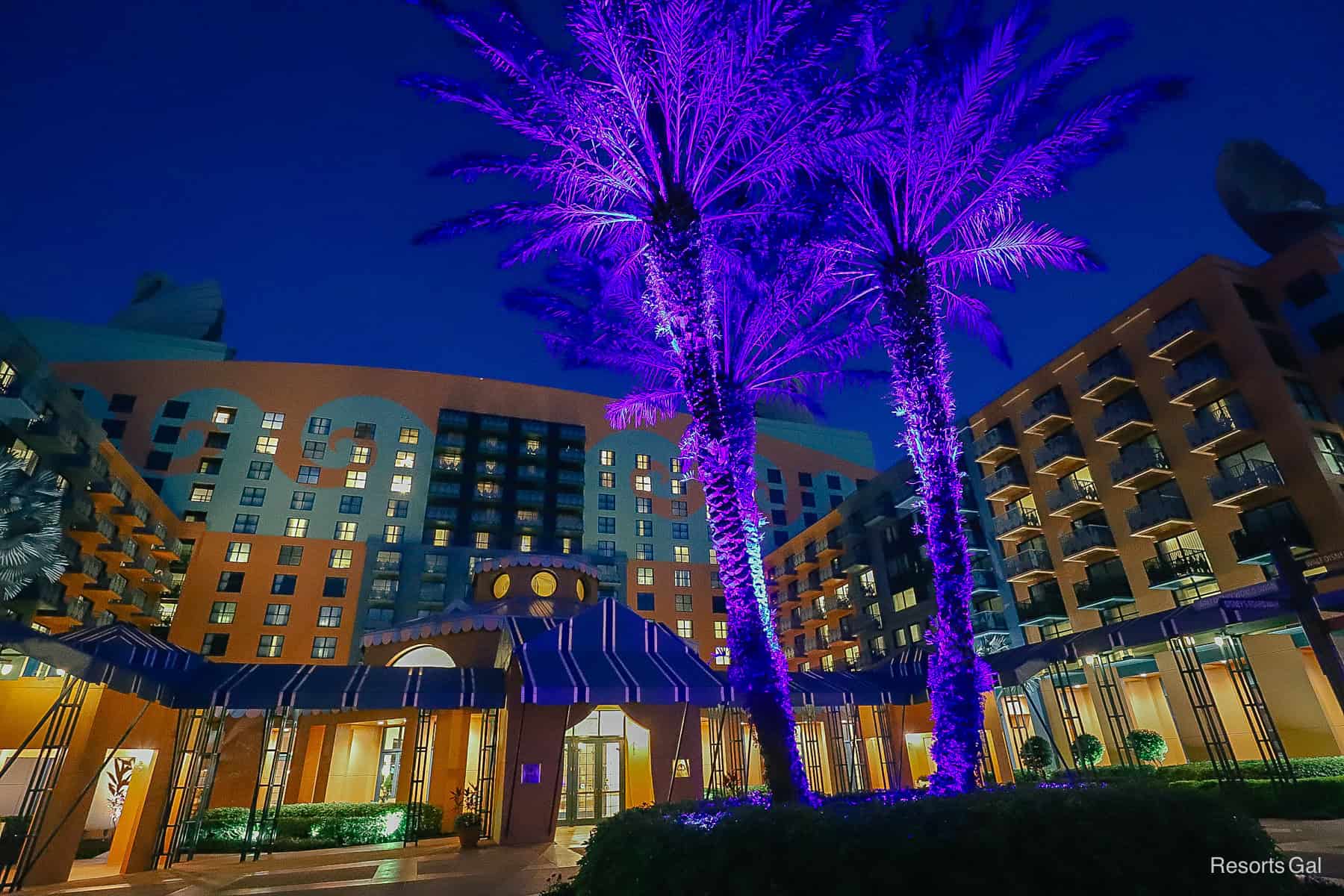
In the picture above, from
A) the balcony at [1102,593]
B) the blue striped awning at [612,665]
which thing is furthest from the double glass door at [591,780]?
the balcony at [1102,593]

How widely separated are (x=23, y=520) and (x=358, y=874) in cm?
1992

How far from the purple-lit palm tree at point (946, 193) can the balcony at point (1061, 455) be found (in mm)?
32612

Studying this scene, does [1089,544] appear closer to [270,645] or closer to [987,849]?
[987,849]

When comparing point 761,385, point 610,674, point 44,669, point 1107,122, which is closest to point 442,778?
point 610,674

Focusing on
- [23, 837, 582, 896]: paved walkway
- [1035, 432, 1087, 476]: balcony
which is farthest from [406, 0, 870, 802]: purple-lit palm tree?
[1035, 432, 1087, 476]: balcony

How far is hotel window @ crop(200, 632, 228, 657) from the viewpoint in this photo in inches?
2158

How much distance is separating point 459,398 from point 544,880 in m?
68.3

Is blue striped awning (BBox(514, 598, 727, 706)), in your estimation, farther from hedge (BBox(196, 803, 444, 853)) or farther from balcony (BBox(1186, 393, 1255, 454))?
balcony (BBox(1186, 393, 1255, 454))

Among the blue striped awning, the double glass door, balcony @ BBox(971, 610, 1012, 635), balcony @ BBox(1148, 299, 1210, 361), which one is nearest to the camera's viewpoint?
the blue striped awning

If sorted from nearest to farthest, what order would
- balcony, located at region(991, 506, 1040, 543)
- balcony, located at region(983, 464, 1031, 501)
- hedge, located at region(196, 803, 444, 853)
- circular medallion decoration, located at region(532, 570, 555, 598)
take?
hedge, located at region(196, 803, 444, 853) < circular medallion decoration, located at region(532, 570, 555, 598) < balcony, located at region(991, 506, 1040, 543) < balcony, located at region(983, 464, 1031, 501)

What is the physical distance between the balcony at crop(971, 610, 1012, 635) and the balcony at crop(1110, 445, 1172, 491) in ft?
38.6

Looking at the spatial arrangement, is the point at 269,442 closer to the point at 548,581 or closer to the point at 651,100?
the point at 548,581

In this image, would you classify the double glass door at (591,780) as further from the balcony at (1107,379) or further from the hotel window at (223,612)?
the hotel window at (223,612)

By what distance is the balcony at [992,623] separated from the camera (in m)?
45.5
